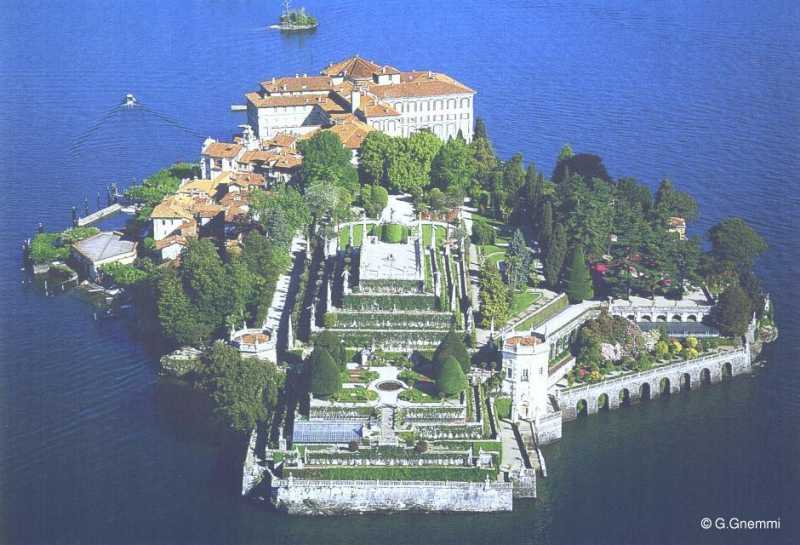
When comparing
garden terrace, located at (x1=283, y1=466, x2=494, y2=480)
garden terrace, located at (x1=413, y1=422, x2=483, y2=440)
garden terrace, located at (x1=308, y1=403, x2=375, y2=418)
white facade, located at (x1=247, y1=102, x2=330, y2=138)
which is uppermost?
white facade, located at (x1=247, y1=102, x2=330, y2=138)

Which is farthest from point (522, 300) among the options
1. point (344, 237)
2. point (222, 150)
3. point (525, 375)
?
point (222, 150)

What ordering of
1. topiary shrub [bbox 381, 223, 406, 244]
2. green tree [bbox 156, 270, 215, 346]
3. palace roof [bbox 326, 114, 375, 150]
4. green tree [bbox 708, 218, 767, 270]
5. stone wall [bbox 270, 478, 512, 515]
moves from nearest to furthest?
stone wall [bbox 270, 478, 512, 515]
green tree [bbox 156, 270, 215, 346]
topiary shrub [bbox 381, 223, 406, 244]
green tree [bbox 708, 218, 767, 270]
palace roof [bbox 326, 114, 375, 150]

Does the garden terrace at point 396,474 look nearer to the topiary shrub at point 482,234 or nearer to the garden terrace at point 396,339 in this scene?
the garden terrace at point 396,339

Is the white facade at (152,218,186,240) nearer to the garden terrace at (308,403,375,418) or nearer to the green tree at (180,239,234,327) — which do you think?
the green tree at (180,239,234,327)

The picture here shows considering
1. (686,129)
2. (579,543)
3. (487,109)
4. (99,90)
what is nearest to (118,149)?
(99,90)

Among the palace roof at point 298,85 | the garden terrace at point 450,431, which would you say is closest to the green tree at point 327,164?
the palace roof at point 298,85

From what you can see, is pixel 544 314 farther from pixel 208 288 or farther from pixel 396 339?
pixel 208 288

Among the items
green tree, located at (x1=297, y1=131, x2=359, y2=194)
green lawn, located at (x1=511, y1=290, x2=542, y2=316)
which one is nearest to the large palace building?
green tree, located at (x1=297, y1=131, x2=359, y2=194)
